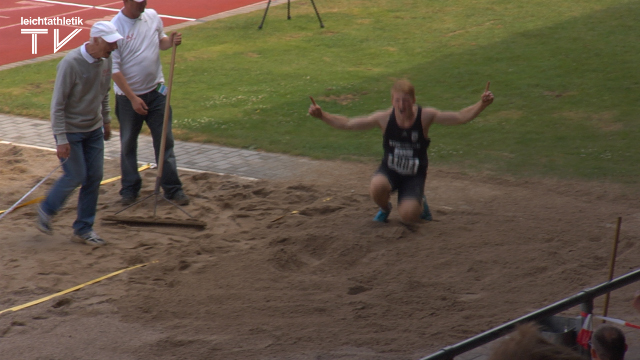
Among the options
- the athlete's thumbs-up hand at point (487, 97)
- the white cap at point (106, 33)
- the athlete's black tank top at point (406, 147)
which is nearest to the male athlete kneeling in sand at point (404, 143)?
the athlete's black tank top at point (406, 147)

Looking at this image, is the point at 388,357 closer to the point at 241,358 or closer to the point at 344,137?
the point at 241,358

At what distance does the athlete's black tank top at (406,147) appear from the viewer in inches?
260

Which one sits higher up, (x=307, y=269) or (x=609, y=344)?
(x=609, y=344)

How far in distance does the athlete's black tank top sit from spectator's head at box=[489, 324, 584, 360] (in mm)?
4525

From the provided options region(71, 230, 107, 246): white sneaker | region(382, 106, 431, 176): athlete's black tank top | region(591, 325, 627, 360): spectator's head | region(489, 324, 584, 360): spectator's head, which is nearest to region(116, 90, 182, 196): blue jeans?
region(71, 230, 107, 246): white sneaker

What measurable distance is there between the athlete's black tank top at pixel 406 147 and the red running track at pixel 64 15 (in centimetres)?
1143

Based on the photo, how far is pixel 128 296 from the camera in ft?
18.3

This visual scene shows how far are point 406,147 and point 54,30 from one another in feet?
47.7

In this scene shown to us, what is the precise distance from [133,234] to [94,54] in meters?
1.74

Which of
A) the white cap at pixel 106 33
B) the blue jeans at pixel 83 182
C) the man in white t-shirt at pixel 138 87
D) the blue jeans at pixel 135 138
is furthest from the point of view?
the blue jeans at pixel 135 138

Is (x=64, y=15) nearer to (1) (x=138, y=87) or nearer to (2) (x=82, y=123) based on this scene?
(1) (x=138, y=87)

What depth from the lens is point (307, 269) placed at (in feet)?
19.9

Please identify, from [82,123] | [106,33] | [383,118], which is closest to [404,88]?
[383,118]

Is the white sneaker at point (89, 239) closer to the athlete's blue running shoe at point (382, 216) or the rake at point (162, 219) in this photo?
the rake at point (162, 219)
